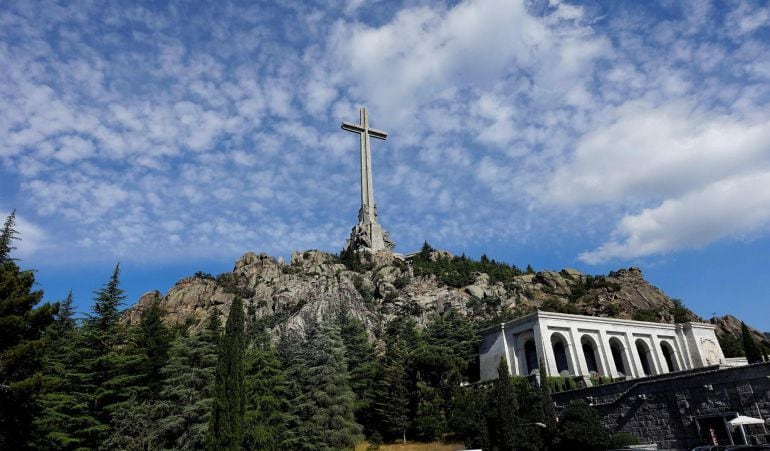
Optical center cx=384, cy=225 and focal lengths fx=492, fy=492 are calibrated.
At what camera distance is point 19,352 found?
59.7 feet

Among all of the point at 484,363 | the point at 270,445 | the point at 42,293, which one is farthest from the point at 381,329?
the point at 42,293

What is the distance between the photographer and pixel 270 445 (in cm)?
2747

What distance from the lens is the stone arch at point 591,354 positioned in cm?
3828

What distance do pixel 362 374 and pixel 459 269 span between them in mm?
42732

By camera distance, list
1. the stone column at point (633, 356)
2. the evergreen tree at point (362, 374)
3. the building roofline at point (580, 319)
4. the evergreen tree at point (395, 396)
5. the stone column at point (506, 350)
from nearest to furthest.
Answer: the evergreen tree at point (395, 396)
the evergreen tree at point (362, 374)
the building roofline at point (580, 319)
the stone column at point (506, 350)
the stone column at point (633, 356)

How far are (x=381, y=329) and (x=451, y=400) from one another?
27.0 m

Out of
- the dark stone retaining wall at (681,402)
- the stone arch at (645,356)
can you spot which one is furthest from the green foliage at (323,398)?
the stone arch at (645,356)

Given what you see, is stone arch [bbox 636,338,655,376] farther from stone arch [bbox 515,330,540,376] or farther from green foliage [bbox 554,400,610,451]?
green foliage [bbox 554,400,610,451]

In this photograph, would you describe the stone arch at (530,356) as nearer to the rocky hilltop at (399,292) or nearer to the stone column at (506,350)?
the stone column at (506,350)

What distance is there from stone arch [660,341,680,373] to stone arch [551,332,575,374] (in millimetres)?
10631

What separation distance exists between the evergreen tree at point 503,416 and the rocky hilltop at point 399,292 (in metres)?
26.3

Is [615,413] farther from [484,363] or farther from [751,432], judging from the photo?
[484,363]

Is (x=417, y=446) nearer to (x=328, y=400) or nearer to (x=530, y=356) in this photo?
(x=328, y=400)

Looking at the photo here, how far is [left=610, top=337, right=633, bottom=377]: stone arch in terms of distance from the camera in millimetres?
39344
